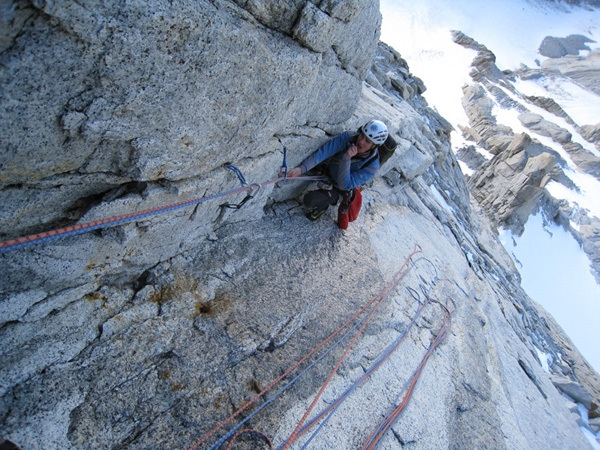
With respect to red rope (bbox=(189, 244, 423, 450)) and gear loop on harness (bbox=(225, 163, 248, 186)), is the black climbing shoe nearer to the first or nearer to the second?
red rope (bbox=(189, 244, 423, 450))

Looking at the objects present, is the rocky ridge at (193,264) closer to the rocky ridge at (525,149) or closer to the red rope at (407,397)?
the red rope at (407,397)

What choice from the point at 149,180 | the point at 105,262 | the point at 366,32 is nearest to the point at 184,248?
the point at 105,262

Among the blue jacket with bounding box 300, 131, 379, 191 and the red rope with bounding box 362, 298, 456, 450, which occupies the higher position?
the blue jacket with bounding box 300, 131, 379, 191

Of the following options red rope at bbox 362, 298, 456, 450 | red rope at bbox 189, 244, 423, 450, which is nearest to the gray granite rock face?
red rope at bbox 189, 244, 423, 450

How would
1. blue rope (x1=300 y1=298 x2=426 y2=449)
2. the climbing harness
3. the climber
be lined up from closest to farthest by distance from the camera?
the climbing harness
blue rope (x1=300 y1=298 x2=426 y2=449)
the climber

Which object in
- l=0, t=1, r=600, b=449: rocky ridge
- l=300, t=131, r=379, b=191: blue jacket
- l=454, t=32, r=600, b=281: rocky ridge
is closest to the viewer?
l=0, t=1, r=600, b=449: rocky ridge

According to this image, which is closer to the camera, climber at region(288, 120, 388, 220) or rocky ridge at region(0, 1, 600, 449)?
rocky ridge at region(0, 1, 600, 449)

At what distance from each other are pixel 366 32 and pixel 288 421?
17.1ft

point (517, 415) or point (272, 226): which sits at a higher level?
point (272, 226)

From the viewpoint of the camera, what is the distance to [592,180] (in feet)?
175

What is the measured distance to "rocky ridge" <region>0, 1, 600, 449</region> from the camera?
2.70m

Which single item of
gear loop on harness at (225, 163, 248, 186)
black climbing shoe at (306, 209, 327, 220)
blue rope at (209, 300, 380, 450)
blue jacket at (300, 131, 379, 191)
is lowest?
blue rope at (209, 300, 380, 450)

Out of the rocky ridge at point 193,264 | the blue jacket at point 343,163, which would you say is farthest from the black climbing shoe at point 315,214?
the blue jacket at point 343,163

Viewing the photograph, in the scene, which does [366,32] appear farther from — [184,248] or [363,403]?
[363,403]
